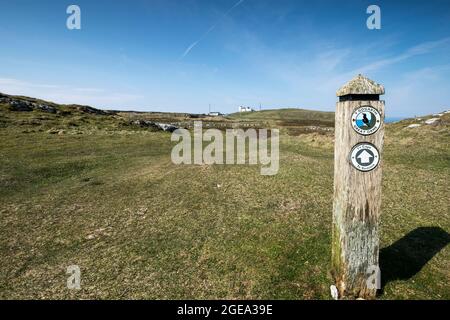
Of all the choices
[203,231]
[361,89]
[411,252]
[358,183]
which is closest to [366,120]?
[361,89]

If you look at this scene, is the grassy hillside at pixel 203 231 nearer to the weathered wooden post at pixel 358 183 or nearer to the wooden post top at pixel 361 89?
the weathered wooden post at pixel 358 183

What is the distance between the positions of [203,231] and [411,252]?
707cm

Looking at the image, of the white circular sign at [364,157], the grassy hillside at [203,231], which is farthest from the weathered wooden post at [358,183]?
the grassy hillside at [203,231]

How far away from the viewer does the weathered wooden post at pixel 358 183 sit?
21.4 ft

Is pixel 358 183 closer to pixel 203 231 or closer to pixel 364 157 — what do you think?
pixel 364 157

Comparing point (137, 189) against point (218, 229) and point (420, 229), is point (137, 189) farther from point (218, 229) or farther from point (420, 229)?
point (420, 229)

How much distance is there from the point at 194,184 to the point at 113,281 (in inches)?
388

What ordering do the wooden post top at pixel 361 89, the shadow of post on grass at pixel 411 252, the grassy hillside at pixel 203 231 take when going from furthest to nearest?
the shadow of post on grass at pixel 411 252
the grassy hillside at pixel 203 231
the wooden post top at pixel 361 89

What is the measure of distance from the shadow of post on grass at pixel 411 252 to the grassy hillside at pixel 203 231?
0.16 ft

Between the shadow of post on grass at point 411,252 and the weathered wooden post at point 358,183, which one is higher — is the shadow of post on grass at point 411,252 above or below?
below

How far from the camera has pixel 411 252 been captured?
9.24 m

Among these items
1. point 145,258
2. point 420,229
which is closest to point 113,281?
point 145,258

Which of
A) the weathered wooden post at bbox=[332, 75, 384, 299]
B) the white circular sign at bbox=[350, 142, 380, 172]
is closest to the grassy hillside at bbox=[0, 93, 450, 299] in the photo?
the weathered wooden post at bbox=[332, 75, 384, 299]

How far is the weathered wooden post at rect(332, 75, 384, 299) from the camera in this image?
21.4 ft
